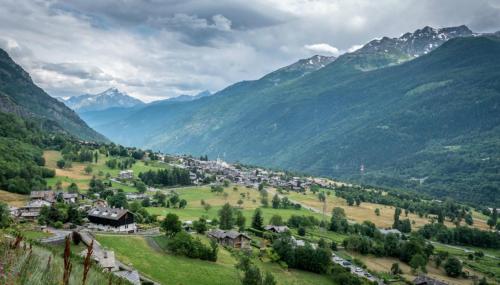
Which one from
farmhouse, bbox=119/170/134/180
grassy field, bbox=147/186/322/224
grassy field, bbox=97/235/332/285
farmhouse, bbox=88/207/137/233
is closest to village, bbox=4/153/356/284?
farmhouse, bbox=88/207/137/233

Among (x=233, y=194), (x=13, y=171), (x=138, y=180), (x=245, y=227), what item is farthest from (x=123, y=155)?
(x=245, y=227)

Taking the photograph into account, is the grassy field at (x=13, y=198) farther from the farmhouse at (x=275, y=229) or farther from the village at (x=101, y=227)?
the farmhouse at (x=275, y=229)

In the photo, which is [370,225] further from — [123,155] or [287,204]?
[123,155]

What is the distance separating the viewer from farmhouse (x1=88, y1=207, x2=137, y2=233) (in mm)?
66188

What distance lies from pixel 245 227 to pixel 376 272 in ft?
94.4

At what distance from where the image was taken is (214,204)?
11894 centimetres

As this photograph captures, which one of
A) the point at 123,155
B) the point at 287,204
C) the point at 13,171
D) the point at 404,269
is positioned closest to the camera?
the point at 404,269

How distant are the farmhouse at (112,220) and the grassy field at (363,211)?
71.4 metres

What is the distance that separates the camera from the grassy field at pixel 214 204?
9825 centimetres

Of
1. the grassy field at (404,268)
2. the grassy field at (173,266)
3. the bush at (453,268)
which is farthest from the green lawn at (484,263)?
the grassy field at (173,266)

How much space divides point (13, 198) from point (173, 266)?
53.4 meters

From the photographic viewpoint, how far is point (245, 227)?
89.6 meters

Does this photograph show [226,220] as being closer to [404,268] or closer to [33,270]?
[404,268]

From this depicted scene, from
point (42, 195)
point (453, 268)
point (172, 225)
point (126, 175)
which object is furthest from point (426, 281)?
point (126, 175)
